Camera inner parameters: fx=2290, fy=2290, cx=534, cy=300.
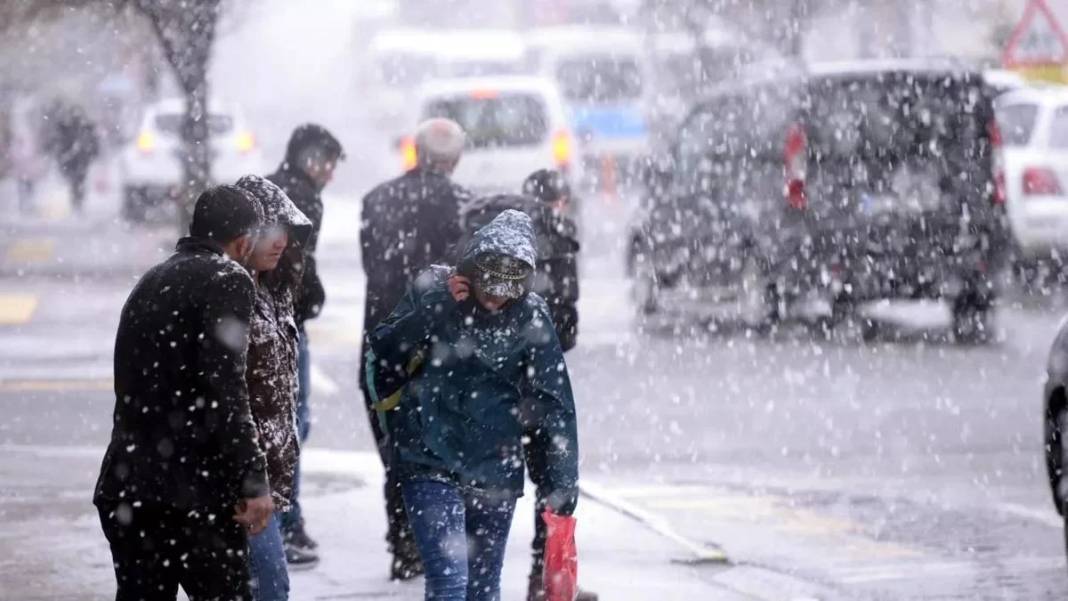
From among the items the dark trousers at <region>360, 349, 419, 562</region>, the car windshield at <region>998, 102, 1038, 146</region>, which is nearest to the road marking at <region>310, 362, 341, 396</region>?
the dark trousers at <region>360, 349, 419, 562</region>

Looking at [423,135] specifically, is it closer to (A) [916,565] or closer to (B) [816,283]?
(A) [916,565]

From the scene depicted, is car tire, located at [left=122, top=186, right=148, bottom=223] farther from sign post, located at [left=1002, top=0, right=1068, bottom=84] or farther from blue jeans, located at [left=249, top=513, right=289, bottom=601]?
blue jeans, located at [left=249, top=513, right=289, bottom=601]

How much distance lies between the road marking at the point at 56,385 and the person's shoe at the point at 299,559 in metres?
5.76

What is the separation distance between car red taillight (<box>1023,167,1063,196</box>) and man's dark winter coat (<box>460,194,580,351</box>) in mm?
11681


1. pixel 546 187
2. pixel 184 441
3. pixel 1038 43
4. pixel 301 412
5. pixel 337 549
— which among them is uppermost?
pixel 1038 43

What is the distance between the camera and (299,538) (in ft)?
28.7

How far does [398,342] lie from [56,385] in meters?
8.75

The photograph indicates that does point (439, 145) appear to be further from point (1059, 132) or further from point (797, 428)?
point (1059, 132)

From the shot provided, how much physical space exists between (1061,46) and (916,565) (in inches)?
534

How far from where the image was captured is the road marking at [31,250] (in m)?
24.5

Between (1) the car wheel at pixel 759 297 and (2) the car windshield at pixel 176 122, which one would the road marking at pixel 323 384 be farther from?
(2) the car windshield at pixel 176 122

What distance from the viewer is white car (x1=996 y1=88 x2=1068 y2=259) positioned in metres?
19.2

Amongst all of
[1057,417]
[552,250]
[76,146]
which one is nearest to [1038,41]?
[1057,417]

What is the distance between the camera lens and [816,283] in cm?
1600
